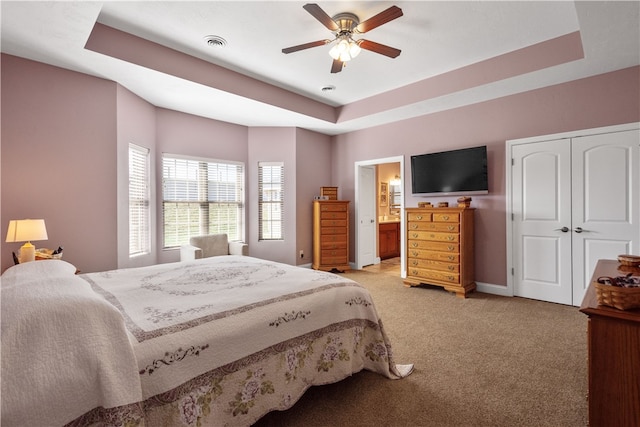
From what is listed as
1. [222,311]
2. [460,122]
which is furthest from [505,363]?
[460,122]

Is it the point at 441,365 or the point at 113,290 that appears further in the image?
the point at 441,365

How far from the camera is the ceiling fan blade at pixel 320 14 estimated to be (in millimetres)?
2271

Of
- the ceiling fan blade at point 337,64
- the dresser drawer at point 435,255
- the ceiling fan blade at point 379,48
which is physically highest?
the ceiling fan blade at point 379,48

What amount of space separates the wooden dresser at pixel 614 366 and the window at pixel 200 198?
16.0 ft

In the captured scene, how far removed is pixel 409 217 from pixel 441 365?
2634 mm

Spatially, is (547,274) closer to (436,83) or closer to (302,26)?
(436,83)

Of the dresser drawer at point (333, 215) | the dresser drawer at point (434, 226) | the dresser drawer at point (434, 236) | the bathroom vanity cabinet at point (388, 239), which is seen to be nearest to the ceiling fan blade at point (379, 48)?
the dresser drawer at point (434, 226)

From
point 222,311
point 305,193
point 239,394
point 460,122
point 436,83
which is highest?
point 436,83

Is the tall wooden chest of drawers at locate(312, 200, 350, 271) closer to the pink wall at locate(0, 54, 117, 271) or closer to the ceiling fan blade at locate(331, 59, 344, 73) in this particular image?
the ceiling fan blade at locate(331, 59, 344, 73)

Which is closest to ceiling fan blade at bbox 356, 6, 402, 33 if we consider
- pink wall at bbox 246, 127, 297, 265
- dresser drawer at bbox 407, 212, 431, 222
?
dresser drawer at bbox 407, 212, 431, 222

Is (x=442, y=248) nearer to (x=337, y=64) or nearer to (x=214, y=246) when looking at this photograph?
(x=337, y=64)

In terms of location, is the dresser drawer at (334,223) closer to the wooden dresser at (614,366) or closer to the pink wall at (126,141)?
the pink wall at (126,141)

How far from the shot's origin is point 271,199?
18.8 ft

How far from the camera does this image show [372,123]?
543cm
